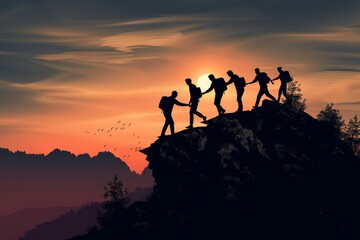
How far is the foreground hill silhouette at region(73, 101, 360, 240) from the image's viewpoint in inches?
1410

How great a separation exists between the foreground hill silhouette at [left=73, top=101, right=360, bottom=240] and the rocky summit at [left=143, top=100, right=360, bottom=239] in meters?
0.06

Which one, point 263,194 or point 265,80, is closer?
point 263,194

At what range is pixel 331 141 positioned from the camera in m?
41.2

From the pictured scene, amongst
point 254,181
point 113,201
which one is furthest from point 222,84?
point 113,201

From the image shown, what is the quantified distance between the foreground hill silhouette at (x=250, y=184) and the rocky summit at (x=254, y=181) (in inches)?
2.4

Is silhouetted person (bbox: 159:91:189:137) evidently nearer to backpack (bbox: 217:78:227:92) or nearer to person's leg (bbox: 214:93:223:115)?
person's leg (bbox: 214:93:223:115)

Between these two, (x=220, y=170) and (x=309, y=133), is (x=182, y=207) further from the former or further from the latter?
(x=309, y=133)

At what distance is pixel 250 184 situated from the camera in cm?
3738

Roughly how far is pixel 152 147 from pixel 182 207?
16.0 feet

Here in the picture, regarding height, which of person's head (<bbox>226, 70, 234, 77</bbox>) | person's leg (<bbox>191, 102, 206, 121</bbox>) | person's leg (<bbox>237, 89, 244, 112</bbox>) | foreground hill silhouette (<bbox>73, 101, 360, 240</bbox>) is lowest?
foreground hill silhouette (<bbox>73, 101, 360, 240</bbox>)

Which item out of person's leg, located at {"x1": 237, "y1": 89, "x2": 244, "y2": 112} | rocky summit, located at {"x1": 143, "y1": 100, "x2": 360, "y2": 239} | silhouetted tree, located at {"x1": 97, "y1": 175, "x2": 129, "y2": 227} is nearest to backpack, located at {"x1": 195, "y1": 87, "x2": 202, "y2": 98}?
rocky summit, located at {"x1": 143, "y1": 100, "x2": 360, "y2": 239}

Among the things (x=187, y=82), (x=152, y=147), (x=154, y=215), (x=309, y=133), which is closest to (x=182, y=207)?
(x=154, y=215)

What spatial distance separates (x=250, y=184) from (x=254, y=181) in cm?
39

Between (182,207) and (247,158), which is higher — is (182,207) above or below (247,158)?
below
